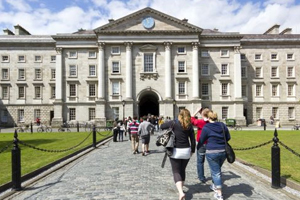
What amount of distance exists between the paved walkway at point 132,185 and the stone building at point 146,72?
27885mm

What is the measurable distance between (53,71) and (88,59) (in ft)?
22.4

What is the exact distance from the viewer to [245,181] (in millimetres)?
7414

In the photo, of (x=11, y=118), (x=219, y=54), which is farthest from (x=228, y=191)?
(x=11, y=118)

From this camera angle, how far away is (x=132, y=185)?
6840 millimetres

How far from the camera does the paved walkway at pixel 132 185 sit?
6.04 m

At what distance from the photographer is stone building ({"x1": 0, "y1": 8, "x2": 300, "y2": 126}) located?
37.7 metres

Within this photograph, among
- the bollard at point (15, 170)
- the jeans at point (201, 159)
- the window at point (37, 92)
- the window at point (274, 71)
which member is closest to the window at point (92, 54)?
the window at point (37, 92)

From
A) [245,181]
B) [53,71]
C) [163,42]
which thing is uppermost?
[163,42]

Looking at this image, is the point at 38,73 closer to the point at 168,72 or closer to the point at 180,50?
the point at 168,72

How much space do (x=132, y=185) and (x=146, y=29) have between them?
33581mm

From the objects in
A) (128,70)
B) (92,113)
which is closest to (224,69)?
(128,70)

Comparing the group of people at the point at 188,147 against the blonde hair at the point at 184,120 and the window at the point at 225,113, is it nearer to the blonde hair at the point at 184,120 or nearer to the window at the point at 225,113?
the blonde hair at the point at 184,120

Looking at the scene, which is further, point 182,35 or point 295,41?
point 295,41

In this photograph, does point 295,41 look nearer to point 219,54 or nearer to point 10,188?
point 219,54
